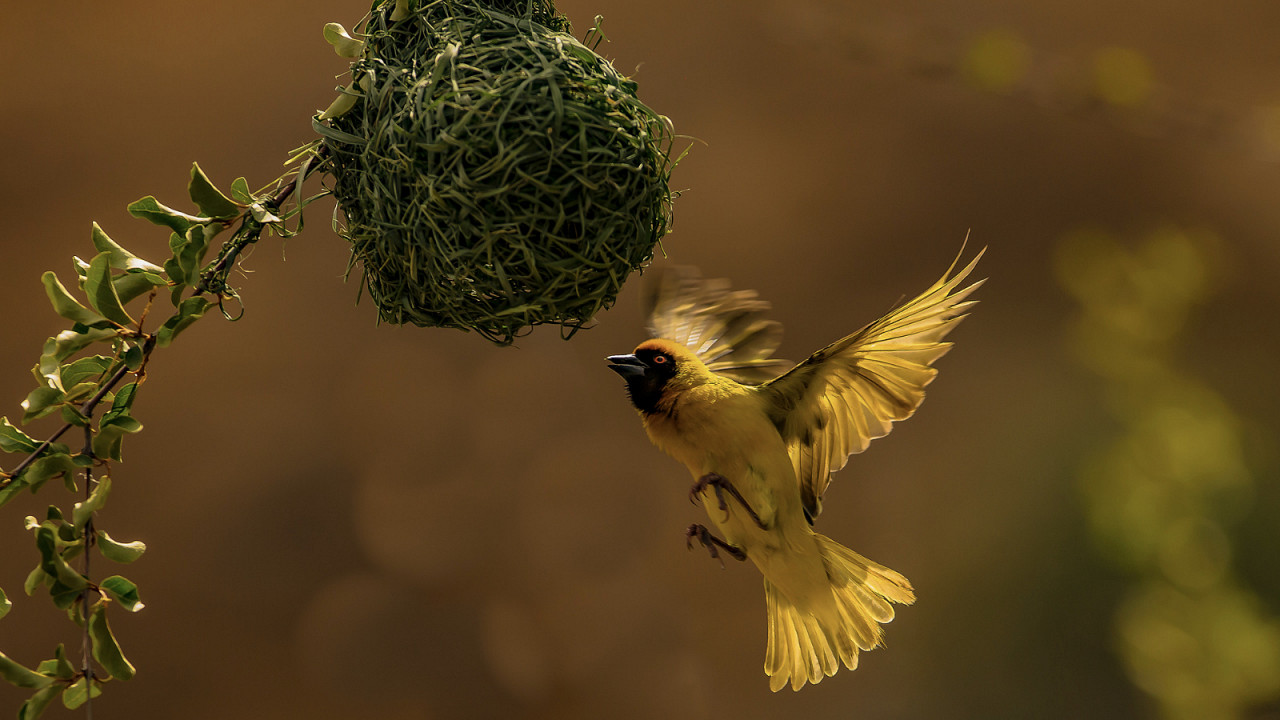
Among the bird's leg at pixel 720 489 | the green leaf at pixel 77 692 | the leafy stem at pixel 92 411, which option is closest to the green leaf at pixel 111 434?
the leafy stem at pixel 92 411

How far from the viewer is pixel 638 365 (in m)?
1.30

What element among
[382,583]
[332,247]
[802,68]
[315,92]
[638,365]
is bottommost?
[382,583]

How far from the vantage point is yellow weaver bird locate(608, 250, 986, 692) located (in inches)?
48.4

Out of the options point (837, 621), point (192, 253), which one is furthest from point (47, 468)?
point (837, 621)

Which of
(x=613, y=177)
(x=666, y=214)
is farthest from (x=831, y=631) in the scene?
(x=613, y=177)

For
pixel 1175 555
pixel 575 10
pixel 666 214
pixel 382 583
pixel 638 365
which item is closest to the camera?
pixel 666 214

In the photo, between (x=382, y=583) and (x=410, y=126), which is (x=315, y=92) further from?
(x=410, y=126)

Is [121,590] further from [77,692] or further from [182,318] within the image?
[182,318]

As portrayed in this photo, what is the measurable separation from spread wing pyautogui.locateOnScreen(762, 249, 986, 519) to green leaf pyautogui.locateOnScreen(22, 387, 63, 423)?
86cm

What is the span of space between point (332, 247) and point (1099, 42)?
328cm

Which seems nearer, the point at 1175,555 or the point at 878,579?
the point at 878,579

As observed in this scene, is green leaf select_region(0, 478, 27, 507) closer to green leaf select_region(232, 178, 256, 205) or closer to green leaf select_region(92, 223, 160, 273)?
green leaf select_region(92, 223, 160, 273)

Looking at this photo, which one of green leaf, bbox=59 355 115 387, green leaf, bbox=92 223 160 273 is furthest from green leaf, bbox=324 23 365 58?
Result: green leaf, bbox=59 355 115 387

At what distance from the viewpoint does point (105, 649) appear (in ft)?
2.97
